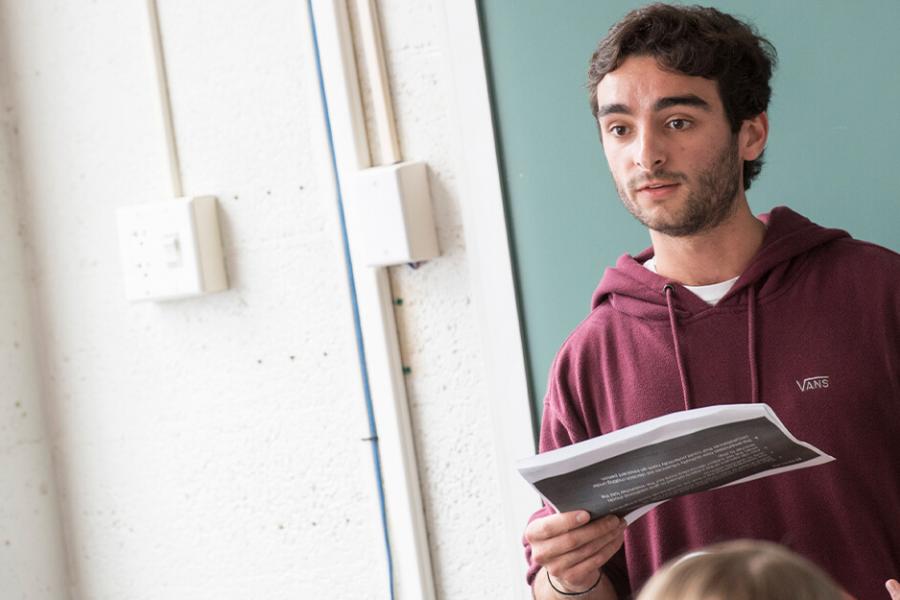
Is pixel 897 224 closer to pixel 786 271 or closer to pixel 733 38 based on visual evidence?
pixel 786 271

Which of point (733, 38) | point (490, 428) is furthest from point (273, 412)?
point (733, 38)

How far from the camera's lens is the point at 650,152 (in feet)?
4.33

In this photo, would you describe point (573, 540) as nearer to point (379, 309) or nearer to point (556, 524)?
point (556, 524)

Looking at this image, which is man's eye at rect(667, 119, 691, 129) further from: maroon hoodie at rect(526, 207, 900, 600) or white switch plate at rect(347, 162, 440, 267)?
white switch plate at rect(347, 162, 440, 267)

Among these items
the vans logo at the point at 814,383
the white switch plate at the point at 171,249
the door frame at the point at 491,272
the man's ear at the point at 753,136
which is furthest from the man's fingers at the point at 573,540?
the white switch plate at the point at 171,249

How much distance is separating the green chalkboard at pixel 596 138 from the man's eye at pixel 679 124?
0.20m

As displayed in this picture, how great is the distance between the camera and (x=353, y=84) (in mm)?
1750

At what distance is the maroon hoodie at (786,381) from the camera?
1.29 meters

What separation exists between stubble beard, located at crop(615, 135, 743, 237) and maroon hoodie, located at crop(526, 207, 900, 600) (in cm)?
7

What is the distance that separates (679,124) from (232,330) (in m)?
0.90

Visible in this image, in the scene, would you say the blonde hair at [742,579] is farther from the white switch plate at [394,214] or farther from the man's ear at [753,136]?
the white switch plate at [394,214]

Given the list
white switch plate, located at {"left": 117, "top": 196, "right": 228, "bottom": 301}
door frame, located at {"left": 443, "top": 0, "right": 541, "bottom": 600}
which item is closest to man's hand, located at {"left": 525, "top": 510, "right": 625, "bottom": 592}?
door frame, located at {"left": 443, "top": 0, "right": 541, "bottom": 600}

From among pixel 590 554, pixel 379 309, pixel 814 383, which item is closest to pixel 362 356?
pixel 379 309

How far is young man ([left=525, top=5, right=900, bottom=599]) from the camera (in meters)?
1.29
